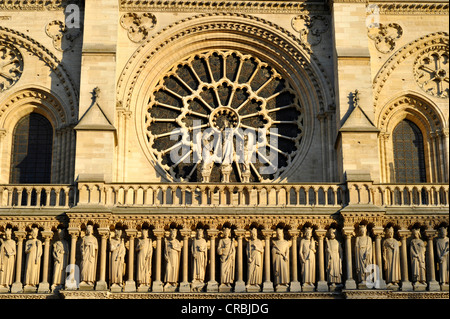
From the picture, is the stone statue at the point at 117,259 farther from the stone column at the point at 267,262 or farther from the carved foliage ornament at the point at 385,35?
the carved foliage ornament at the point at 385,35

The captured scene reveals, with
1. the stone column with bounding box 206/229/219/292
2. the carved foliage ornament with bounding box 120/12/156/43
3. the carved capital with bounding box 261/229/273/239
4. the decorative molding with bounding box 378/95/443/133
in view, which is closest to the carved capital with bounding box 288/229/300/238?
the carved capital with bounding box 261/229/273/239

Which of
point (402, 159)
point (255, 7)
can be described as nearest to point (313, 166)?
point (402, 159)

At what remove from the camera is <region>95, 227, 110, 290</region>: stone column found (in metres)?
21.3

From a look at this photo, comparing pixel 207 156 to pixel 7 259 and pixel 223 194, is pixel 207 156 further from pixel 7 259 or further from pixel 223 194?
pixel 7 259

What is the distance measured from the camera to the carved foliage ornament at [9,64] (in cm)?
2453

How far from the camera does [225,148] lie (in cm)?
2403

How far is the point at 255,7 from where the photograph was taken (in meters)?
25.0

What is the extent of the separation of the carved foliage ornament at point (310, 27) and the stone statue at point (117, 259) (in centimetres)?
690

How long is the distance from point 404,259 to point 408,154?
3590 millimetres

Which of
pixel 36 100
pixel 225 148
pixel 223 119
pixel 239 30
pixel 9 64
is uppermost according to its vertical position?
pixel 239 30

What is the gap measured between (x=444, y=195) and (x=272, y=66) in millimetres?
5541

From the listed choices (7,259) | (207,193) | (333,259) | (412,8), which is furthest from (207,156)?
(412,8)

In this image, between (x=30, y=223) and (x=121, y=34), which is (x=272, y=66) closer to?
(x=121, y=34)

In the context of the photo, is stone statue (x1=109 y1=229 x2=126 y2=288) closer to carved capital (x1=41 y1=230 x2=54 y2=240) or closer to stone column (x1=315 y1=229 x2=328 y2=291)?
carved capital (x1=41 y1=230 x2=54 y2=240)
